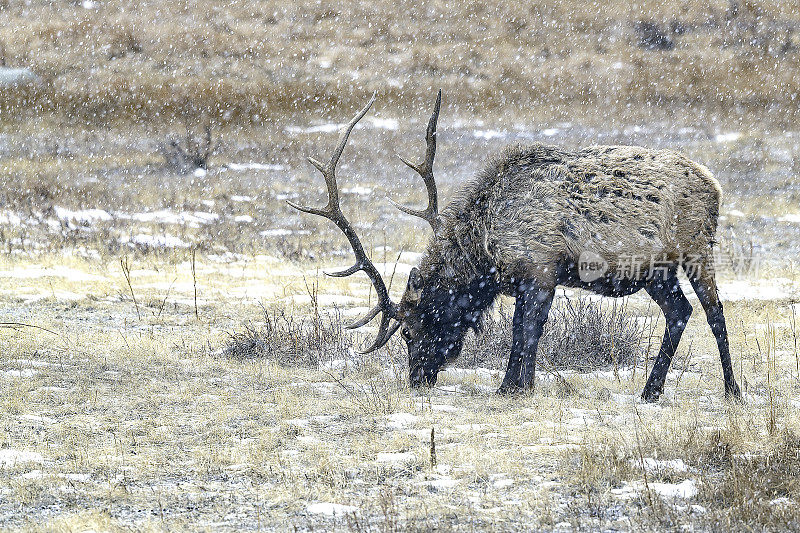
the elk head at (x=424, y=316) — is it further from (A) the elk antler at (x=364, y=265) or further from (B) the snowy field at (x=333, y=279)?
(B) the snowy field at (x=333, y=279)

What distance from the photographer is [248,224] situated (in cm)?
2169

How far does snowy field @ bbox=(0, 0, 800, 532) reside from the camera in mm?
4617

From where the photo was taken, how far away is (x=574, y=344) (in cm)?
862

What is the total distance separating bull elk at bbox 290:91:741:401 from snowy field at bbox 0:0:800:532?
494 mm

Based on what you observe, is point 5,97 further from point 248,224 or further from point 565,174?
point 565,174

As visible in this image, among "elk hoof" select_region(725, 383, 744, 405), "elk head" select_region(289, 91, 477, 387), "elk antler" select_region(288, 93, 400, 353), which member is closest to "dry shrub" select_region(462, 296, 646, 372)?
"elk head" select_region(289, 91, 477, 387)

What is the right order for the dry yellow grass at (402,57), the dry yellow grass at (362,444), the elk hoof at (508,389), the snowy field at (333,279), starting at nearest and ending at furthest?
the dry yellow grass at (362,444), the snowy field at (333,279), the elk hoof at (508,389), the dry yellow grass at (402,57)

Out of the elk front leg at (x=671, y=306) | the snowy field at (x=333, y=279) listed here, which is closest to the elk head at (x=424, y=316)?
the snowy field at (x=333, y=279)

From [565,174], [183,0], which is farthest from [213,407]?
[183,0]

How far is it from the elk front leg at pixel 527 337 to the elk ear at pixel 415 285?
0.86m

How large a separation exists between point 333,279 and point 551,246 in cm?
770

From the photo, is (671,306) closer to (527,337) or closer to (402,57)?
(527,337)

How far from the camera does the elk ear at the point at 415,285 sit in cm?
750

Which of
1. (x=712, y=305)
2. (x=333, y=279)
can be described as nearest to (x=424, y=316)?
(x=712, y=305)
